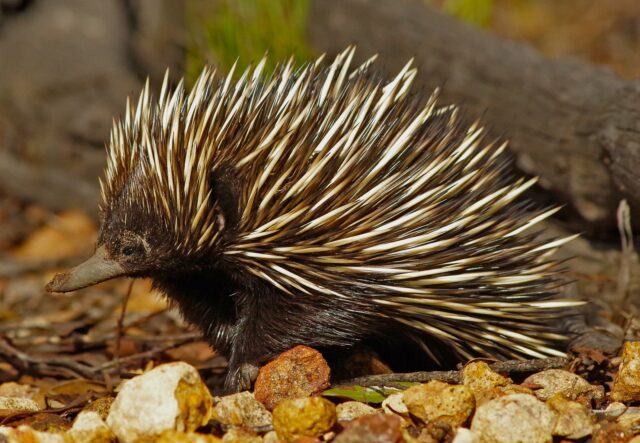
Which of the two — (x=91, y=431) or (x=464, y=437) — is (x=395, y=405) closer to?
(x=464, y=437)

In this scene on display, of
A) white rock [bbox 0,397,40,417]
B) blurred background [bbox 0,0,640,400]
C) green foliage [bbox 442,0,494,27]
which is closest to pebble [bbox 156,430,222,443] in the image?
white rock [bbox 0,397,40,417]

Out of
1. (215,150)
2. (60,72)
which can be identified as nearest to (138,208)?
(215,150)

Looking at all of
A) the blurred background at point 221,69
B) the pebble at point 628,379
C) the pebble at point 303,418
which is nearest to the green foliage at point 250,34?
the blurred background at point 221,69

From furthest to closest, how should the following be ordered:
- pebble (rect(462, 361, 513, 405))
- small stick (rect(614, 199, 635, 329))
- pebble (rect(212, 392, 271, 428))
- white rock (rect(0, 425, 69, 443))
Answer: small stick (rect(614, 199, 635, 329)) < pebble (rect(462, 361, 513, 405)) < pebble (rect(212, 392, 271, 428)) < white rock (rect(0, 425, 69, 443))

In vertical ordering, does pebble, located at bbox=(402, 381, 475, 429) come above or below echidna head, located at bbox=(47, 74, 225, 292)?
below

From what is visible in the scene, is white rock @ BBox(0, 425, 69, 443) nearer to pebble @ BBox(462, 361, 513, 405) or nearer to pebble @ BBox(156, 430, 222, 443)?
pebble @ BBox(156, 430, 222, 443)

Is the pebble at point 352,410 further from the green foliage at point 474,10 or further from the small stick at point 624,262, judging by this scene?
the green foliage at point 474,10

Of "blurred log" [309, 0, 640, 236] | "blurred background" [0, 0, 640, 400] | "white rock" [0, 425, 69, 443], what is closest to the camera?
"white rock" [0, 425, 69, 443]

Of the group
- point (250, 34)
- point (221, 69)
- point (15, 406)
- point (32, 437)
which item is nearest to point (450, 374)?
point (32, 437)
